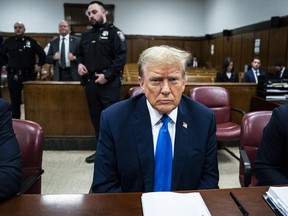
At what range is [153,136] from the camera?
1363 mm

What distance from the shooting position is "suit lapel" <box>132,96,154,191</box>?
1.33m

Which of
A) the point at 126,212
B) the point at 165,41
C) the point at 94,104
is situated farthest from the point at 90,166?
the point at 165,41

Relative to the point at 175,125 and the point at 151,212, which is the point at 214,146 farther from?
the point at 151,212

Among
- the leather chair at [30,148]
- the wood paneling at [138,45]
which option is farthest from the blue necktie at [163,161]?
the wood paneling at [138,45]

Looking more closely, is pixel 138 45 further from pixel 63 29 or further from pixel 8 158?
pixel 8 158

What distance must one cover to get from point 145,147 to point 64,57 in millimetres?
3494

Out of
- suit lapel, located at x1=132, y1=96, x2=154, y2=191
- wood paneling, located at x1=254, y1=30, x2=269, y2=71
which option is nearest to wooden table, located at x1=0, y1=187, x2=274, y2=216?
suit lapel, located at x1=132, y1=96, x2=154, y2=191

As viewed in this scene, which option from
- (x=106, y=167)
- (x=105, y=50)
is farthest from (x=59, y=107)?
(x=106, y=167)

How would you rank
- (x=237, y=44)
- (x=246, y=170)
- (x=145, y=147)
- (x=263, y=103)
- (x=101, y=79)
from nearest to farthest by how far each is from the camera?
(x=145, y=147) < (x=246, y=170) < (x=101, y=79) < (x=263, y=103) < (x=237, y=44)

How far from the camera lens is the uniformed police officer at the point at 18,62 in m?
4.77

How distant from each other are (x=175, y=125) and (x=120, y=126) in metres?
0.24

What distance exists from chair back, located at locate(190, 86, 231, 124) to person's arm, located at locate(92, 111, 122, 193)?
226cm

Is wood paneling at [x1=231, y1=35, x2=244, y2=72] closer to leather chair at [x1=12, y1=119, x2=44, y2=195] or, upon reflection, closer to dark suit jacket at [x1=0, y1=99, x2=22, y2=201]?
leather chair at [x1=12, y1=119, x2=44, y2=195]

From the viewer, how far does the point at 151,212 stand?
958 mm
